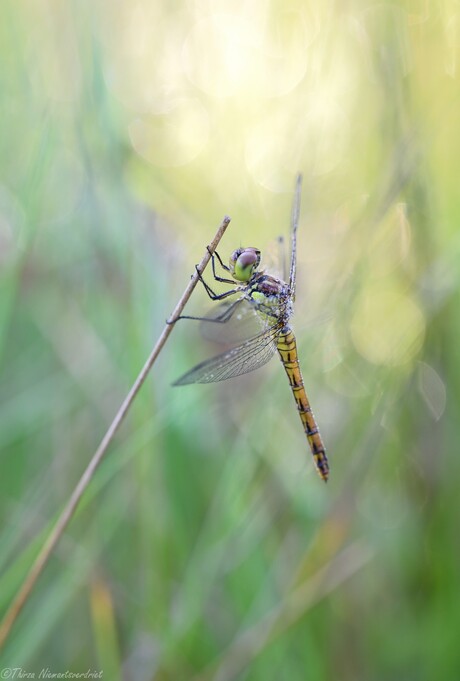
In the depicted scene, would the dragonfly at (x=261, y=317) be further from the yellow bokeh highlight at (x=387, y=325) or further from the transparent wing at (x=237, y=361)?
the yellow bokeh highlight at (x=387, y=325)

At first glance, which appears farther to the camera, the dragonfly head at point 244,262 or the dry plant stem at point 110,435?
the dragonfly head at point 244,262

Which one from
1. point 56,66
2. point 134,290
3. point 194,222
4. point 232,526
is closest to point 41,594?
point 232,526

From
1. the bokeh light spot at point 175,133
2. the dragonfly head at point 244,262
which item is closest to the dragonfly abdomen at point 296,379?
the dragonfly head at point 244,262

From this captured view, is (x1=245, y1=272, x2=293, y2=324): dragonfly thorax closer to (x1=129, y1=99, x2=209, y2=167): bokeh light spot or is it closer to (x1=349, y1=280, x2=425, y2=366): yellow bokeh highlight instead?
(x1=349, y1=280, x2=425, y2=366): yellow bokeh highlight

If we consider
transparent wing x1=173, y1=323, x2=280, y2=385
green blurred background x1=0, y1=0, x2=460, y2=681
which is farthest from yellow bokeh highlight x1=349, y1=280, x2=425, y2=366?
transparent wing x1=173, y1=323, x2=280, y2=385

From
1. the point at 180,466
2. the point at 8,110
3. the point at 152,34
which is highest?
the point at 152,34

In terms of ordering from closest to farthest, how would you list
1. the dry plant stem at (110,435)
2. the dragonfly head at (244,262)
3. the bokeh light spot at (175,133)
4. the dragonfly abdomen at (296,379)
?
the dry plant stem at (110,435)
the dragonfly head at (244,262)
the dragonfly abdomen at (296,379)
the bokeh light spot at (175,133)

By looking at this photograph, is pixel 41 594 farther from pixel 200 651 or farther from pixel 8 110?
pixel 8 110
